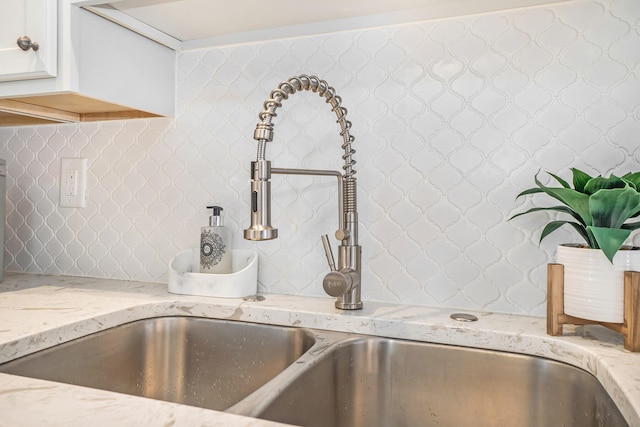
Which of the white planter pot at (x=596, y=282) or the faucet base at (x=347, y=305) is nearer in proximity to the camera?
the white planter pot at (x=596, y=282)

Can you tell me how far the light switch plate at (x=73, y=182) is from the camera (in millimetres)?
1524

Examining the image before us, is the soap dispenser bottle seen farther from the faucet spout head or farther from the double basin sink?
the faucet spout head

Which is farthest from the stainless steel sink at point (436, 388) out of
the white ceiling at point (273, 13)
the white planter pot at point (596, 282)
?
the white ceiling at point (273, 13)

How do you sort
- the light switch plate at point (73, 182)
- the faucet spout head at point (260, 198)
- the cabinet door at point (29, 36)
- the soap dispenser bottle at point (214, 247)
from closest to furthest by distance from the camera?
1. the faucet spout head at point (260, 198)
2. the cabinet door at point (29, 36)
3. the soap dispenser bottle at point (214, 247)
4. the light switch plate at point (73, 182)

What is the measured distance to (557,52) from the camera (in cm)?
106

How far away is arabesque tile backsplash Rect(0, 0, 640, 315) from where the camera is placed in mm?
1045

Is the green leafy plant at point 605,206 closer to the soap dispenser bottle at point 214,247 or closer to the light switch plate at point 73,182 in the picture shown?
the soap dispenser bottle at point 214,247

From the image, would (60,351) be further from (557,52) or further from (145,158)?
(557,52)

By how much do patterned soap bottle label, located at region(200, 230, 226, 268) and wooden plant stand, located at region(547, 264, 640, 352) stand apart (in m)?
0.80

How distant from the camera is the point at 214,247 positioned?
1.26m

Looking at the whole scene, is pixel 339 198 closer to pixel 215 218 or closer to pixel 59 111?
pixel 215 218

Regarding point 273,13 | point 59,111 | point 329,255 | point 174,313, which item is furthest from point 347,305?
point 59,111

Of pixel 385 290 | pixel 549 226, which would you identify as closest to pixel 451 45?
pixel 549 226

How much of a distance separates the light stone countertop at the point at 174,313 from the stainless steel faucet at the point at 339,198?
82mm
